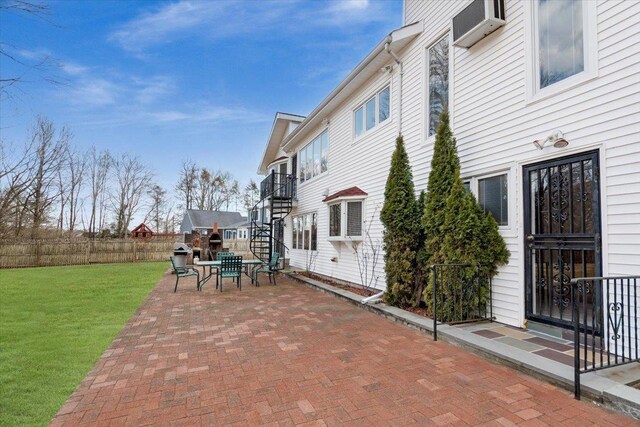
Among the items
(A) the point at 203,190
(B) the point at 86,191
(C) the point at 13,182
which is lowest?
(C) the point at 13,182

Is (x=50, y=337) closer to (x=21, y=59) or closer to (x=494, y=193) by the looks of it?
(x=21, y=59)

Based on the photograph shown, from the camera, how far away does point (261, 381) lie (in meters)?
3.29

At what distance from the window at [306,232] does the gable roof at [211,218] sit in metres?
22.7

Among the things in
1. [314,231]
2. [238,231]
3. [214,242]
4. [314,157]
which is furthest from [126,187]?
[314,231]

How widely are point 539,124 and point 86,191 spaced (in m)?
33.1

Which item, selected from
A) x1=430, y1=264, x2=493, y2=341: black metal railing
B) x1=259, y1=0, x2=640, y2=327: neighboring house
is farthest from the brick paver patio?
x1=259, y1=0, x2=640, y2=327: neighboring house

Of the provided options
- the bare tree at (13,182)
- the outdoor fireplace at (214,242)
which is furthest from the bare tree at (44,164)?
the outdoor fireplace at (214,242)

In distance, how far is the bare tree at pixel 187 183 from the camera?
38.2m

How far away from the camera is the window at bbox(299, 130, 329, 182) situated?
11758mm

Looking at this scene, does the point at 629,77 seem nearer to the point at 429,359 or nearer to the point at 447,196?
the point at 447,196

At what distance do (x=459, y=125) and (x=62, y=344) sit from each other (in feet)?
23.3

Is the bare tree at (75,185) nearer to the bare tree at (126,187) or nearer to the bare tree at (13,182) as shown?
Answer: the bare tree at (126,187)

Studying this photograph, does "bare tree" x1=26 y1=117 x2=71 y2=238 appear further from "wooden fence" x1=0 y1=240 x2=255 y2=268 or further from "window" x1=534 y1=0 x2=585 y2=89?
"window" x1=534 y1=0 x2=585 y2=89

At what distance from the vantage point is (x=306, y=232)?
13.1 m
